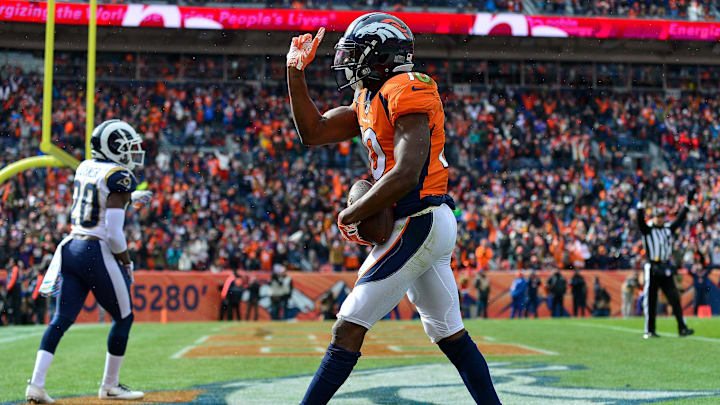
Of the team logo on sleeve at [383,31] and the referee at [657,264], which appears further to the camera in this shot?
the referee at [657,264]

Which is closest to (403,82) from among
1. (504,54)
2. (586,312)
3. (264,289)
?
(264,289)

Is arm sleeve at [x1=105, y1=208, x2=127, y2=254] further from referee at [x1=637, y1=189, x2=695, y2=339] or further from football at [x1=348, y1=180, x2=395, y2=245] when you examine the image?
referee at [x1=637, y1=189, x2=695, y2=339]

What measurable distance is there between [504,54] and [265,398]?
1007 inches

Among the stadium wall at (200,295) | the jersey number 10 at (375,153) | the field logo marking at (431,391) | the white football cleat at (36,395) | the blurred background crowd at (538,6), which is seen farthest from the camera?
the blurred background crowd at (538,6)

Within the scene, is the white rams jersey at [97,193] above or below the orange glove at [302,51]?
below

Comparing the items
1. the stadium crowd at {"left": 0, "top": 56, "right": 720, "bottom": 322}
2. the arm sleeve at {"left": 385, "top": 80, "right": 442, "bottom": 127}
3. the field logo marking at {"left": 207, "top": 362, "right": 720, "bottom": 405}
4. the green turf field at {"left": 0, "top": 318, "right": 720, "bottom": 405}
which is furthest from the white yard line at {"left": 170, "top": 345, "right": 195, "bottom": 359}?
the stadium crowd at {"left": 0, "top": 56, "right": 720, "bottom": 322}

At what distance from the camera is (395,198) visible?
11.1ft

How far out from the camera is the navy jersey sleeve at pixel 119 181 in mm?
5559

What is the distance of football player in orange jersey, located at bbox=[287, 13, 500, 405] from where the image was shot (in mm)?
3402

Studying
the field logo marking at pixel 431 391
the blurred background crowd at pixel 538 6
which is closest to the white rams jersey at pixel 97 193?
the field logo marking at pixel 431 391

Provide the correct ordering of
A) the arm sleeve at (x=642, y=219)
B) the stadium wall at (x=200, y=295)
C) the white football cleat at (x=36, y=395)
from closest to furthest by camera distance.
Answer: the white football cleat at (x=36, y=395), the arm sleeve at (x=642, y=219), the stadium wall at (x=200, y=295)

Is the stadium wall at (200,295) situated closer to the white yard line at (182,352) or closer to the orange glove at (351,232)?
the white yard line at (182,352)

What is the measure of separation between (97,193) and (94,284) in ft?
1.98

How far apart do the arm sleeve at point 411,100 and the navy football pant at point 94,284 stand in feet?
9.30
